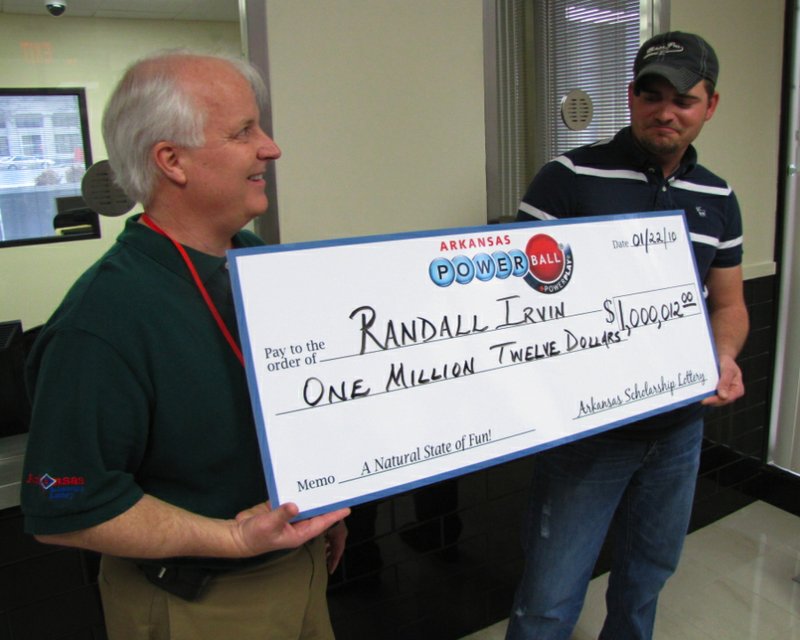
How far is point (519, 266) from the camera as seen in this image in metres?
1.28

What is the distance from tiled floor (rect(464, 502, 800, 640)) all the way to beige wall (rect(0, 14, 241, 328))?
5.69 ft

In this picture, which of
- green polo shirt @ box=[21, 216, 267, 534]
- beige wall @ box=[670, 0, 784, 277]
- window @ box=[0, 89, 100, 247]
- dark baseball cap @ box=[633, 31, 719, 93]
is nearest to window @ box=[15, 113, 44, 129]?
window @ box=[0, 89, 100, 247]

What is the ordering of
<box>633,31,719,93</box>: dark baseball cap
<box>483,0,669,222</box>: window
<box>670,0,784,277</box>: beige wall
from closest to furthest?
1. <box>633,31,719,93</box>: dark baseball cap
2. <box>483,0,669,222</box>: window
3. <box>670,0,784,277</box>: beige wall

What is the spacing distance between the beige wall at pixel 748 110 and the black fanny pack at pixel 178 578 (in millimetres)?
2318

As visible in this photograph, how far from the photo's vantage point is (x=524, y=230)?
1.30 m

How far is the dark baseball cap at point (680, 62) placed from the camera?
1.48 meters

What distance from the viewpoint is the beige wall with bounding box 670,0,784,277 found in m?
2.54

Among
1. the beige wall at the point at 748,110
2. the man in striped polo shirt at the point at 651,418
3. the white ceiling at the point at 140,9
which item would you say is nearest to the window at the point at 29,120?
the white ceiling at the point at 140,9

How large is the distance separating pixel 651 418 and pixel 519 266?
57 cm

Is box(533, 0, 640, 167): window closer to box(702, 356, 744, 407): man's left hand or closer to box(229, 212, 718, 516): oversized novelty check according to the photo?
box(229, 212, 718, 516): oversized novelty check

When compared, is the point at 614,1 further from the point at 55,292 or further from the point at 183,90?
the point at 55,292

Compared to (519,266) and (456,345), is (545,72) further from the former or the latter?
(456,345)

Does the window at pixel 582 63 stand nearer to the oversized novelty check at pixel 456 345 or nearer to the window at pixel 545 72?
the window at pixel 545 72

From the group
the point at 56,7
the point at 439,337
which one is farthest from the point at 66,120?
the point at 439,337
